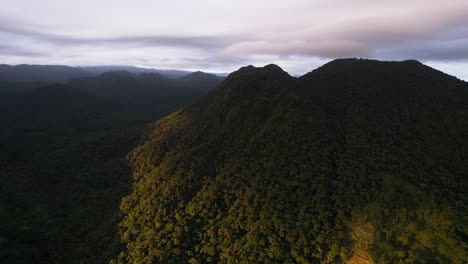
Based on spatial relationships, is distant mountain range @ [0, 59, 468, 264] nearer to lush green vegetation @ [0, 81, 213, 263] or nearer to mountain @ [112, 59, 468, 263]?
mountain @ [112, 59, 468, 263]

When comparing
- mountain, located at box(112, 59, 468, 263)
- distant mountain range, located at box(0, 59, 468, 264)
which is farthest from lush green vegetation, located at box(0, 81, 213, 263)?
mountain, located at box(112, 59, 468, 263)

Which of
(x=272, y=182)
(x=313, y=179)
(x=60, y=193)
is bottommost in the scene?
(x=60, y=193)

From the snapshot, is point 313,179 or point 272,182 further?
point 272,182

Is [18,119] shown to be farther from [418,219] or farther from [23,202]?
[418,219]

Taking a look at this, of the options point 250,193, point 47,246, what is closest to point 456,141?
point 250,193

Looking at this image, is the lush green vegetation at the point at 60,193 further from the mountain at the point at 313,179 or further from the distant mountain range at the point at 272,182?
the mountain at the point at 313,179

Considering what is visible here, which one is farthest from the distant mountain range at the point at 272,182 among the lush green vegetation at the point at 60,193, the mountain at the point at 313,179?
the lush green vegetation at the point at 60,193

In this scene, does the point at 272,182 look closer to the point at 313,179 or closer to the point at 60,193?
the point at 313,179

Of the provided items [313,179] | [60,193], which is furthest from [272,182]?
[60,193]
